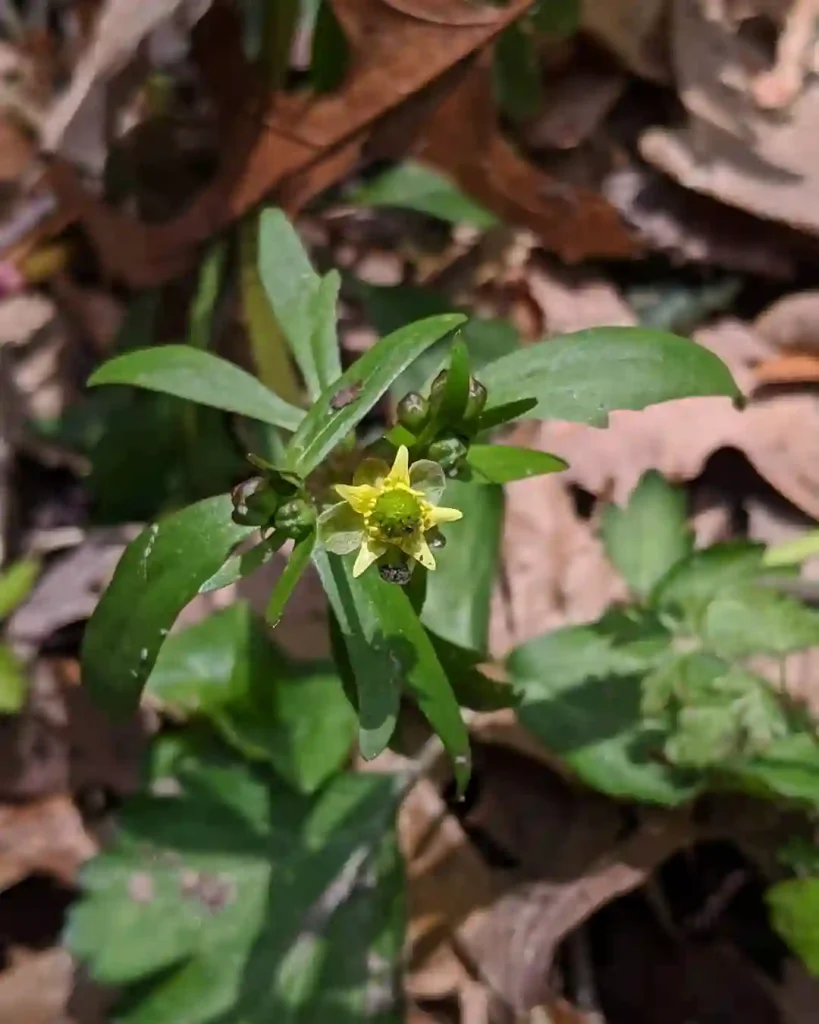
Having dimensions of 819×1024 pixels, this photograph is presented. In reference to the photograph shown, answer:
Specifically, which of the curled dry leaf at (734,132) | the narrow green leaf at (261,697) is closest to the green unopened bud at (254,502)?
the narrow green leaf at (261,697)

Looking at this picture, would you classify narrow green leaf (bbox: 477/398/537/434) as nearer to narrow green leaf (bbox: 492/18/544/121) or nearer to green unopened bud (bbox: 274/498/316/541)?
green unopened bud (bbox: 274/498/316/541)

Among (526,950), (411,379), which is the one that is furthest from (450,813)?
(411,379)

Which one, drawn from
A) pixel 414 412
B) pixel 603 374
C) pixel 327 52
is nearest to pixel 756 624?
pixel 603 374

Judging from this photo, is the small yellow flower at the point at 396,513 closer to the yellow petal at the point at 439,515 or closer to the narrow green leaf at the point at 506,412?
the yellow petal at the point at 439,515

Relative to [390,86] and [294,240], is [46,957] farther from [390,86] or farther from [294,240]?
[390,86]

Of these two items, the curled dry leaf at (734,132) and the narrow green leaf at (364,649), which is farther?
the curled dry leaf at (734,132)

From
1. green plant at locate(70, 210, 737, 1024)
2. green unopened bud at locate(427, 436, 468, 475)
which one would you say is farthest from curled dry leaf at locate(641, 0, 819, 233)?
green unopened bud at locate(427, 436, 468, 475)
